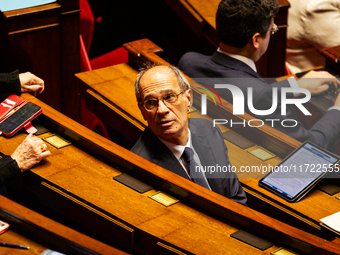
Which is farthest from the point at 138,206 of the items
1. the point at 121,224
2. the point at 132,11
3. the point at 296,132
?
the point at 132,11

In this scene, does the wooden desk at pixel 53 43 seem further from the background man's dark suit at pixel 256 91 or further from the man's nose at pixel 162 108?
the man's nose at pixel 162 108

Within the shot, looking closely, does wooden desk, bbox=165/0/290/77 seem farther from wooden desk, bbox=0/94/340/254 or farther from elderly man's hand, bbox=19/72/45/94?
wooden desk, bbox=0/94/340/254

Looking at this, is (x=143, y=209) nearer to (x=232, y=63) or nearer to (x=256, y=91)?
(x=256, y=91)

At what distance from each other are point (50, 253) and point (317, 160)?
1.05 m

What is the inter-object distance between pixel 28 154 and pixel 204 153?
0.63 meters

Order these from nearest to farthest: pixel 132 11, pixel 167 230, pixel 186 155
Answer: pixel 167 230
pixel 186 155
pixel 132 11

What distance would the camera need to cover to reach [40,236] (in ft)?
3.97

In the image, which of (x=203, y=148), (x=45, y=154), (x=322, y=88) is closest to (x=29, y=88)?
(x=45, y=154)

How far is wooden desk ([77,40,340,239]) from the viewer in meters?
1.66

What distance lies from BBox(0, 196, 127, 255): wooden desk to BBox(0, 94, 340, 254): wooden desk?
204 mm

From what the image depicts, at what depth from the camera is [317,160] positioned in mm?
1804

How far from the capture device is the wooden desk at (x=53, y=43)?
2.50m

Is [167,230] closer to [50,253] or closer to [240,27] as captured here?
[50,253]

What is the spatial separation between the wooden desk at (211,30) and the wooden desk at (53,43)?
2.39 ft
